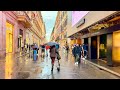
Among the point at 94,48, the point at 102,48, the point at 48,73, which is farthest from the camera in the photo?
the point at 94,48

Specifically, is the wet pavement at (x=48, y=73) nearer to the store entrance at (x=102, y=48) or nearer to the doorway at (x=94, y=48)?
the store entrance at (x=102, y=48)

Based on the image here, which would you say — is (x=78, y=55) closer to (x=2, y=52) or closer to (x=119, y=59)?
(x=119, y=59)

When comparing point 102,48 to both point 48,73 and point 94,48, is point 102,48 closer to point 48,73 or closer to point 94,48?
point 94,48

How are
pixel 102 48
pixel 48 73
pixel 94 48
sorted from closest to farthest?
pixel 48 73 → pixel 102 48 → pixel 94 48

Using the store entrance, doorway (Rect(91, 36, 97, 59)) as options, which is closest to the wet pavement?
the store entrance

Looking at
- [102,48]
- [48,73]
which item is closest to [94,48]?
[102,48]

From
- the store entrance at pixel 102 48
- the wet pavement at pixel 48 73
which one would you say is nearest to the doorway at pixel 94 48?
the store entrance at pixel 102 48
